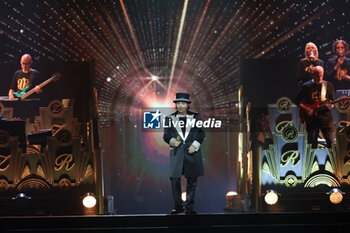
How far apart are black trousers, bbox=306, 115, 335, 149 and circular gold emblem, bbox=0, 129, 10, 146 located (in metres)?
3.32

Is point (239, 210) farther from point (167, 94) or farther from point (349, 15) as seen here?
point (349, 15)

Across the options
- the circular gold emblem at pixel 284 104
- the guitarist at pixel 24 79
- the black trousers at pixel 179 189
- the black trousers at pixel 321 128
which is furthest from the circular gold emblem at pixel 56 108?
the black trousers at pixel 321 128

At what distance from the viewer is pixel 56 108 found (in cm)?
526

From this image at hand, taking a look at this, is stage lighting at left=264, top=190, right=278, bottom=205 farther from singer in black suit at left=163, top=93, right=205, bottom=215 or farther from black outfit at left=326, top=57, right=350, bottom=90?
black outfit at left=326, top=57, right=350, bottom=90

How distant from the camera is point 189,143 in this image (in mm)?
4977

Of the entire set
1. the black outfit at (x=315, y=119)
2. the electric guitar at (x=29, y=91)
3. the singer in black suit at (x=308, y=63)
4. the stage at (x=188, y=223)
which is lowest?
the stage at (x=188, y=223)

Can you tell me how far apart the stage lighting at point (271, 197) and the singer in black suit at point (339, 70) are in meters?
1.38

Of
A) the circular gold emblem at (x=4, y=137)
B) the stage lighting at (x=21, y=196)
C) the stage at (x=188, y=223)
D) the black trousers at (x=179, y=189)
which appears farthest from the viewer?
the circular gold emblem at (x=4, y=137)

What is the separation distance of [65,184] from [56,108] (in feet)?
2.75

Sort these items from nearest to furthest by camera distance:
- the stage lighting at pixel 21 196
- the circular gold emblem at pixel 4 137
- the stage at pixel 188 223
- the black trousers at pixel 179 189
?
the stage at pixel 188 223
the black trousers at pixel 179 189
the stage lighting at pixel 21 196
the circular gold emblem at pixel 4 137

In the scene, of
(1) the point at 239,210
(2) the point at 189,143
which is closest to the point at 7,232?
(2) the point at 189,143

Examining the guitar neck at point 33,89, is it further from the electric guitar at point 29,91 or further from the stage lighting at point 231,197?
the stage lighting at point 231,197

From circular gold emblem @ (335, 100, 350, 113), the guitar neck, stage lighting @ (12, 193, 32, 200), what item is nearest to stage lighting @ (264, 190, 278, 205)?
circular gold emblem @ (335, 100, 350, 113)

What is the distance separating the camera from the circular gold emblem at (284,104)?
17.4ft
